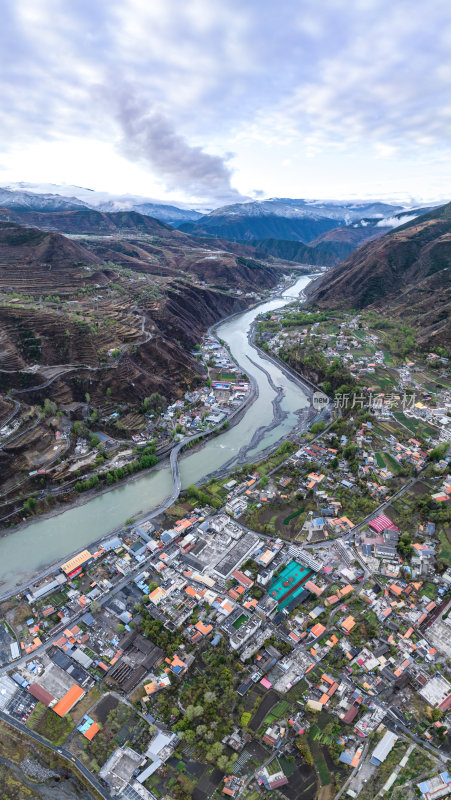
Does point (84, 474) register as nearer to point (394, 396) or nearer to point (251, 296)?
point (394, 396)

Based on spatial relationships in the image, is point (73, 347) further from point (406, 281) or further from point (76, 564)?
point (406, 281)

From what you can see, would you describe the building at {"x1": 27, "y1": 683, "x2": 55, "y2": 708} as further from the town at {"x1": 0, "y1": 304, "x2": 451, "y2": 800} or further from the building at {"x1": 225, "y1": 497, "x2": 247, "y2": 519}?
the building at {"x1": 225, "y1": 497, "x2": 247, "y2": 519}

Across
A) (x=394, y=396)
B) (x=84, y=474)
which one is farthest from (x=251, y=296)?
(x=84, y=474)

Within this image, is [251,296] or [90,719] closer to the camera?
[90,719]

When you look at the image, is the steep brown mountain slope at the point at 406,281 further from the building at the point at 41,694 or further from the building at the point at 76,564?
the building at the point at 41,694

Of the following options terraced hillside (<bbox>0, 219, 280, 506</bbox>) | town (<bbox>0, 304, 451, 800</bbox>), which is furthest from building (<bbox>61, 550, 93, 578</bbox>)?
terraced hillside (<bbox>0, 219, 280, 506</bbox>)

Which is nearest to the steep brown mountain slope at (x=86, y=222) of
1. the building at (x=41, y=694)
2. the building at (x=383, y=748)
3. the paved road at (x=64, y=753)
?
the building at (x=41, y=694)
